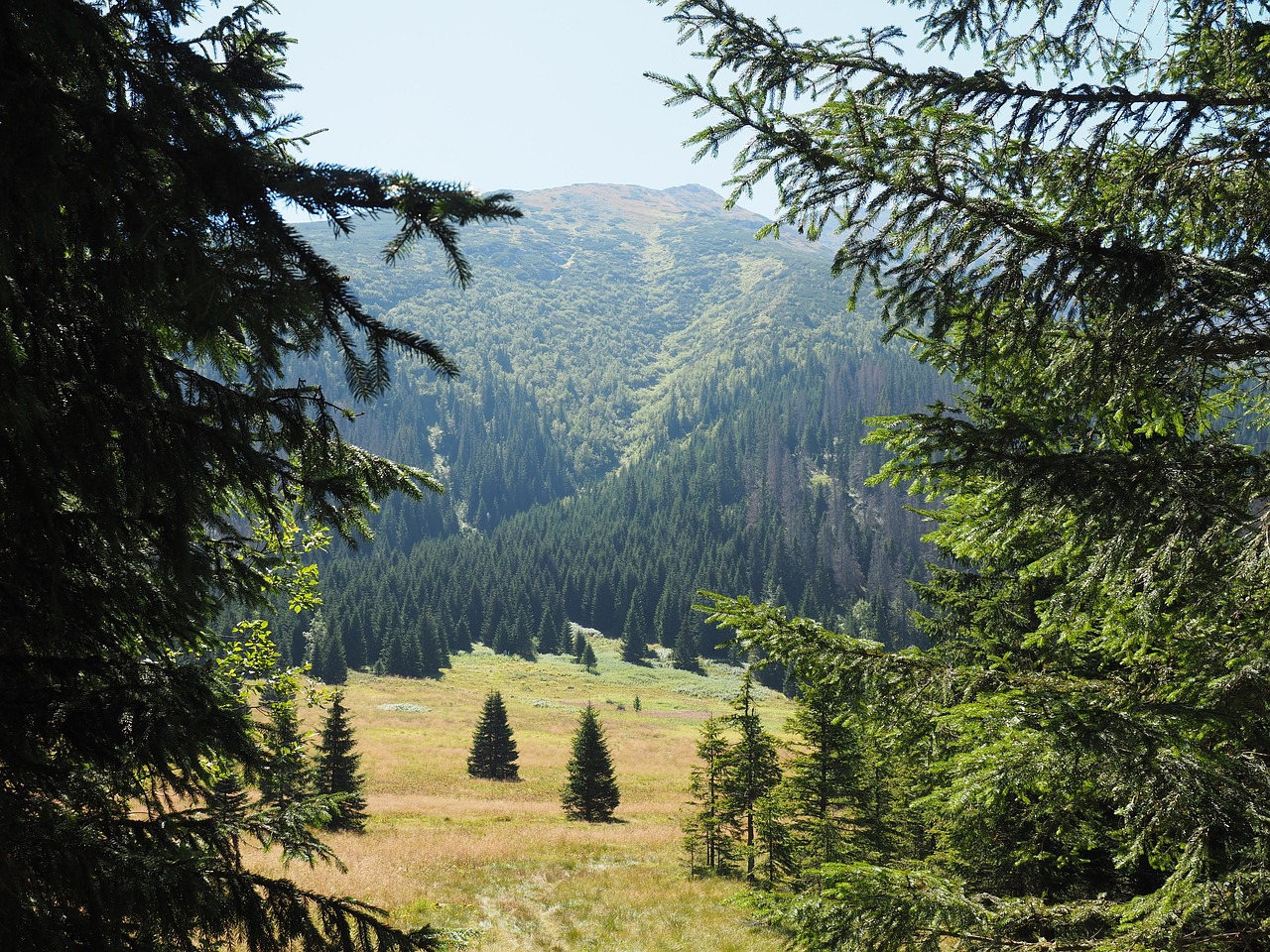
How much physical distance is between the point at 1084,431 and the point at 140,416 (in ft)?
19.2

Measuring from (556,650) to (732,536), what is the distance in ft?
183

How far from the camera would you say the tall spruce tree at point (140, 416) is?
2.75 metres

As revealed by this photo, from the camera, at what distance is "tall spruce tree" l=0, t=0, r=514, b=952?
2.75 m

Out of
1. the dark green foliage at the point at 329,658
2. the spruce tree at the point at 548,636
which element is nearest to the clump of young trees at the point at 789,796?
the dark green foliage at the point at 329,658

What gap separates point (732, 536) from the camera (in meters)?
153

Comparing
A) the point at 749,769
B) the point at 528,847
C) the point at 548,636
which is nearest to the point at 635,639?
the point at 548,636

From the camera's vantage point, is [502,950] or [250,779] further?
[502,950]

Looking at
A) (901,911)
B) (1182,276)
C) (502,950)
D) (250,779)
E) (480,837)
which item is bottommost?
(480,837)

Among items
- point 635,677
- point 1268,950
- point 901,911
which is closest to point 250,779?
point 901,911

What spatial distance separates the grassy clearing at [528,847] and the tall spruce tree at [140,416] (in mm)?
1954

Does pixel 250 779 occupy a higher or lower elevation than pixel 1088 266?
lower

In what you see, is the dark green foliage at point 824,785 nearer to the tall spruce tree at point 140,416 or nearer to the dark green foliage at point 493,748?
the tall spruce tree at point 140,416

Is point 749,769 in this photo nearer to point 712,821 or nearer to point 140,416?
point 712,821

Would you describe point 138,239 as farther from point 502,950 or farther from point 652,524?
point 652,524
